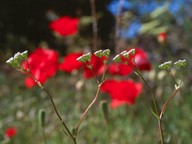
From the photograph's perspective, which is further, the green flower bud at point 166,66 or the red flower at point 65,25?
the red flower at point 65,25

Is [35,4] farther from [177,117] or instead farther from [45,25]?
[177,117]

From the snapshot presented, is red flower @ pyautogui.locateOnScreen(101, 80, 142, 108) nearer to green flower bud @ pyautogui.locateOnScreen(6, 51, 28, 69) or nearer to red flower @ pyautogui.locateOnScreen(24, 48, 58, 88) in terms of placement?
red flower @ pyautogui.locateOnScreen(24, 48, 58, 88)

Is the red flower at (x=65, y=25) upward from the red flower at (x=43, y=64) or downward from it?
upward

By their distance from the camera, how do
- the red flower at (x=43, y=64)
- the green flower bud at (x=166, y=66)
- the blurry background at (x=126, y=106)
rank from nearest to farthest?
the green flower bud at (x=166, y=66) < the red flower at (x=43, y=64) < the blurry background at (x=126, y=106)

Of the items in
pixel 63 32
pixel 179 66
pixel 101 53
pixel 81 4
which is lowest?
pixel 179 66

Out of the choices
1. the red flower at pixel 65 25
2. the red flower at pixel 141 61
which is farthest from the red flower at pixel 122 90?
the red flower at pixel 65 25

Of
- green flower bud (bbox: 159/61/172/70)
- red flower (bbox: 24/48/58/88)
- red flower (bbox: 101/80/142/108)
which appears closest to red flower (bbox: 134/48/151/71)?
red flower (bbox: 101/80/142/108)

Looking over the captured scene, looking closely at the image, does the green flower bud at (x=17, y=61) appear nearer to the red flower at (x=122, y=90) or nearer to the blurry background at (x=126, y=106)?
the blurry background at (x=126, y=106)

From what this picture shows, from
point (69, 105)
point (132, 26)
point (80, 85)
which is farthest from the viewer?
point (69, 105)

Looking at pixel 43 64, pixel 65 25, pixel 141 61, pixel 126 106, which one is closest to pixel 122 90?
pixel 141 61

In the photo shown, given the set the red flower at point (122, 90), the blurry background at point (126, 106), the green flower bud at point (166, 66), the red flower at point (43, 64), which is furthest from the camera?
the blurry background at point (126, 106)

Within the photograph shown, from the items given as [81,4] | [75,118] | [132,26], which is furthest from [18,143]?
[81,4]
